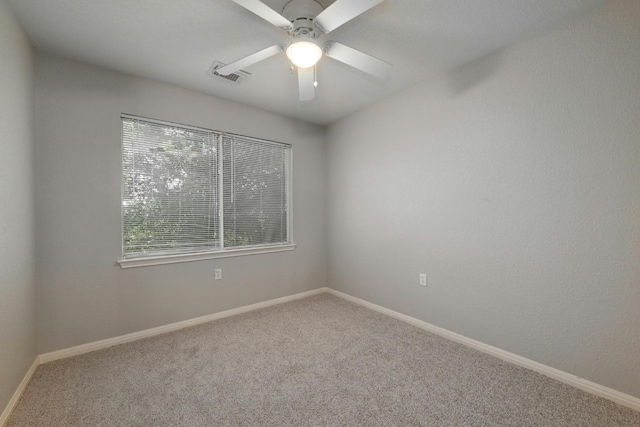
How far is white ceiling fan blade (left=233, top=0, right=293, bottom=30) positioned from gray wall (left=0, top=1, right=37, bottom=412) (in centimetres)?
139

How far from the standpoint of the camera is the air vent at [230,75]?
2283 mm

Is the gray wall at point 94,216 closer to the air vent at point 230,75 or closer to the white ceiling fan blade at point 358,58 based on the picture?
the air vent at point 230,75

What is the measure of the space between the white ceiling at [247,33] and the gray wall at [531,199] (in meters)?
0.27

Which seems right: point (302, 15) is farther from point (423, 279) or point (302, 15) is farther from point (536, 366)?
point (536, 366)

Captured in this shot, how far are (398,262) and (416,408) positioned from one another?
145cm

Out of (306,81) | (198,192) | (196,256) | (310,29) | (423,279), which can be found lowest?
(423,279)

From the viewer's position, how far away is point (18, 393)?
5.45ft

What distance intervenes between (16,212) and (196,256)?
4.27 ft

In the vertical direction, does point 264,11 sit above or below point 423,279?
above

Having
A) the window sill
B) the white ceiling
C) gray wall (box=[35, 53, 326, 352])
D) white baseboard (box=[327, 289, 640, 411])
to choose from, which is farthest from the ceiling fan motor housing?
white baseboard (box=[327, 289, 640, 411])

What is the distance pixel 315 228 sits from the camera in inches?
145

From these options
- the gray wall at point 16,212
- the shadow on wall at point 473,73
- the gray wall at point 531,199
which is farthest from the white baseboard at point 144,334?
the shadow on wall at point 473,73

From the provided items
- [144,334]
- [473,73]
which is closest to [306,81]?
[473,73]

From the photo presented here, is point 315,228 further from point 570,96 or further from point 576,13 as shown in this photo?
point 576,13
